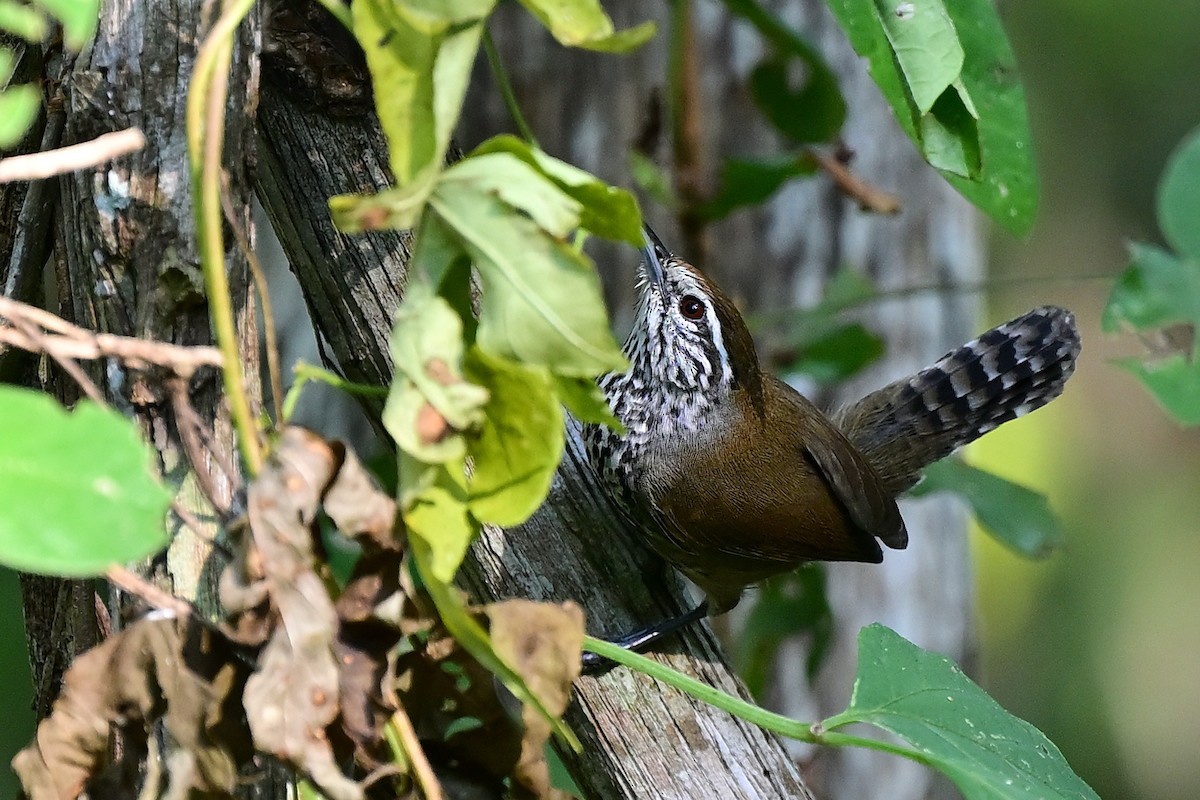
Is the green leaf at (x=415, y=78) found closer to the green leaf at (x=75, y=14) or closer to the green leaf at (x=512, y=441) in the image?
the green leaf at (x=512, y=441)

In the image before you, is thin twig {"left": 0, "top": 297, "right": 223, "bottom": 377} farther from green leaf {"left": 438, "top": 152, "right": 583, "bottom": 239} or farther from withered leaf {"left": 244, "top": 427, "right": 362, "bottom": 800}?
green leaf {"left": 438, "top": 152, "right": 583, "bottom": 239}

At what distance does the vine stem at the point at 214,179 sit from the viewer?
3.87ft

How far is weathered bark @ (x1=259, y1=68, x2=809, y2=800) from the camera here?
6.45 feet

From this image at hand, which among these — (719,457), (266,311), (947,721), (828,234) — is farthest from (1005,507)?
(266,311)

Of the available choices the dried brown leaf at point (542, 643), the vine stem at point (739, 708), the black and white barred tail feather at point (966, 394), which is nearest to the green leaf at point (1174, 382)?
the black and white barred tail feather at point (966, 394)

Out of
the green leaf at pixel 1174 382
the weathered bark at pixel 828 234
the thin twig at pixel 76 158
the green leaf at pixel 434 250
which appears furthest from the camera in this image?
the weathered bark at pixel 828 234

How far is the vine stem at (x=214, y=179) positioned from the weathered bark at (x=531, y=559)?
744 mm

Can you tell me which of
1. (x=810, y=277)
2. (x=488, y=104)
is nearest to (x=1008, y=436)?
(x=810, y=277)

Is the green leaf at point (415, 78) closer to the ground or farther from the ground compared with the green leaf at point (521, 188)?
farther from the ground

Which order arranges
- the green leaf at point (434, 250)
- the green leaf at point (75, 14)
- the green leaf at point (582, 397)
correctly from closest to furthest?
the green leaf at point (75, 14), the green leaf at point (434, 250), the green leaf at point (582, 397)

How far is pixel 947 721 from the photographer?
1.63m

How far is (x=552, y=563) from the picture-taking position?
2.04 meters

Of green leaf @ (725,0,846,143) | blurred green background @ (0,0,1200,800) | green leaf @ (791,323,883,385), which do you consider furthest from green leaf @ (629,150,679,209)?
blurred green background @ (0,0,1200,800)

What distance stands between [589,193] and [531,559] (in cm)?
93
